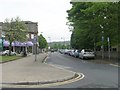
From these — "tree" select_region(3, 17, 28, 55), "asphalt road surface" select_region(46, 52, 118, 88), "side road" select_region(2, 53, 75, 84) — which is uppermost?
"tree" select_region(3, 17, 28, 55)

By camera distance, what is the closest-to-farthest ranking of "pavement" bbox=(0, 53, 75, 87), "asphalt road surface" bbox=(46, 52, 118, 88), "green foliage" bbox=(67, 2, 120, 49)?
"asphalt road surface" bbox=(46, 52, 118, 88) → "pavement" bbox=(0, 53, 75, 87) → "green foliage" bbox=(67, 2, 120, 49)

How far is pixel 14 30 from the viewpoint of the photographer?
201ft

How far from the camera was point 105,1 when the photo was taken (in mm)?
35875

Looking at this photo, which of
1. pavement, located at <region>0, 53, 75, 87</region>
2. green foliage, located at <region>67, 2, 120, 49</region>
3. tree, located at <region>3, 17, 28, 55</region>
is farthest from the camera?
tree, located at <region>3, 17, 28, 55</region>

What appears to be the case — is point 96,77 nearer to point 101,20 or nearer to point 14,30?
point 101,20

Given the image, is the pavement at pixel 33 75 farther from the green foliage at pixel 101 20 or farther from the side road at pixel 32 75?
the green foliage at pixel 101 20

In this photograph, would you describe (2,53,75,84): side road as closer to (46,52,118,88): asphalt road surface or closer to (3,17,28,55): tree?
(46,52,118,88): asphalt road surface

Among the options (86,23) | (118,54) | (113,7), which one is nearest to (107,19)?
(113,7)

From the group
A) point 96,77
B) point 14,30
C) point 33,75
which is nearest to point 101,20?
point 96,77

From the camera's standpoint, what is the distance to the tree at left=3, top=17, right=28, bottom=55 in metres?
60.9

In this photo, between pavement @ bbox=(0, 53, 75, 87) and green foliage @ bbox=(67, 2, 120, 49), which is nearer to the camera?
pavement @ bbox=(0, 53, 75, 87)

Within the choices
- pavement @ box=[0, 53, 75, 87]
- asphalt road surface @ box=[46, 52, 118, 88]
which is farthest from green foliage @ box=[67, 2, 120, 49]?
pavement @ box=[0, 53, 75, 87]

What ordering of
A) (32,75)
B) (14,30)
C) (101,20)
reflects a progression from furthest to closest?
(14,30) < (101,20) < (32,75)

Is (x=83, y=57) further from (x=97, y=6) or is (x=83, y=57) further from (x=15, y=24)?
(x=15, y=24)
